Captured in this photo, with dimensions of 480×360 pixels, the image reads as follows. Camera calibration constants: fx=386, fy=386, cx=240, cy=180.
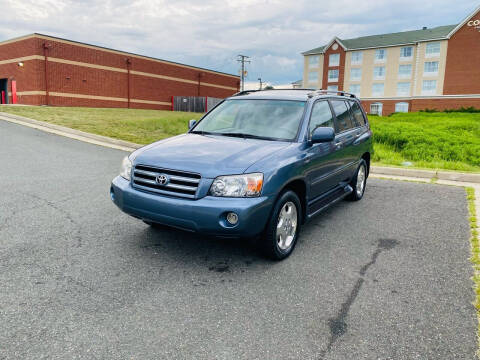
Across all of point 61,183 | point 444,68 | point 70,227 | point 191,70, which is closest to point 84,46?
point 191,70

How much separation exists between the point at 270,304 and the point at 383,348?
0.93 m

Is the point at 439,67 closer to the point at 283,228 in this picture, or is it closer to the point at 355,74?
the point at 355,74

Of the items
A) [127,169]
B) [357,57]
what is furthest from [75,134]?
[357,57]

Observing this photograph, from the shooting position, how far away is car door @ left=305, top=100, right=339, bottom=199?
15.1ft

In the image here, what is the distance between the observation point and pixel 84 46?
34.4 meters

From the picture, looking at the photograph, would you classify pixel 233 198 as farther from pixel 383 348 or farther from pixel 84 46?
pixel 84 46

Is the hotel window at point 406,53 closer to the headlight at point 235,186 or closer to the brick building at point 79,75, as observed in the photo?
the brick building at point 79,75

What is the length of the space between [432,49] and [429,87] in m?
5.18

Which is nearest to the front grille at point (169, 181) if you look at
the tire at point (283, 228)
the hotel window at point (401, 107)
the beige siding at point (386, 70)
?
the tire at point (283, 228)

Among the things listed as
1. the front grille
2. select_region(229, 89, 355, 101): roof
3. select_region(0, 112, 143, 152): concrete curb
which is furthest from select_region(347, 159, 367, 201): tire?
select_region(0, 112, 143, 152): concrete curb

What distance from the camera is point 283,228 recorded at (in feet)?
13.6

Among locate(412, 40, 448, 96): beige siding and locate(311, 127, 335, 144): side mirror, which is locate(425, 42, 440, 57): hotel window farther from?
locate(311, 127, 335, 144): side mirror

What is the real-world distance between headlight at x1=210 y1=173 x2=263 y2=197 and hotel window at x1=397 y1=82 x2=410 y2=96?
6090 centimetres

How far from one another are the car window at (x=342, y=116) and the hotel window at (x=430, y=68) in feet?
184
